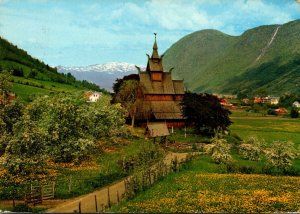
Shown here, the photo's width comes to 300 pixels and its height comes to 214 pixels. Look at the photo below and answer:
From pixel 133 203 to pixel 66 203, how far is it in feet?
20.5

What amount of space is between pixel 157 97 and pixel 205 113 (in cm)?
1990

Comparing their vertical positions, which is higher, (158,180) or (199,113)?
(199,113)

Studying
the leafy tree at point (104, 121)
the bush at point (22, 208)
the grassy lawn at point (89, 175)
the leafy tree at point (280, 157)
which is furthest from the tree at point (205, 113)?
the bush at point (22, 208)

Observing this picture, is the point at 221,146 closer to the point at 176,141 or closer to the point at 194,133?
the point at 176,141

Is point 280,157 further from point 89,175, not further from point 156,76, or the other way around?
point 156,76

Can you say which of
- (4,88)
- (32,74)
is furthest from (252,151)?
(32,74)

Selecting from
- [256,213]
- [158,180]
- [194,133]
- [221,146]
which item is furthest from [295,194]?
[194,133]

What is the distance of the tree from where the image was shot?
287ft

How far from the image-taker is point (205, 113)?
87250mm

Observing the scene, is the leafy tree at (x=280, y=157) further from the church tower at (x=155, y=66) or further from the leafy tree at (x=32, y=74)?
the leafy tree at (x=32, y=74)

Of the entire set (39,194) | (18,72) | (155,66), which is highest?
(18,72)

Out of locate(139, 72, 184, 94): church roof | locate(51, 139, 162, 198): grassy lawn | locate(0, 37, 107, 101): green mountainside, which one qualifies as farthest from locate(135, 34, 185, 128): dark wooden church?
locate(51, 139, 162, 198): grassy lawn

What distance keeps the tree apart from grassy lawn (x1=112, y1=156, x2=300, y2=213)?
3821 centimetres

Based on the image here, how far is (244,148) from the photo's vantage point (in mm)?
69250
